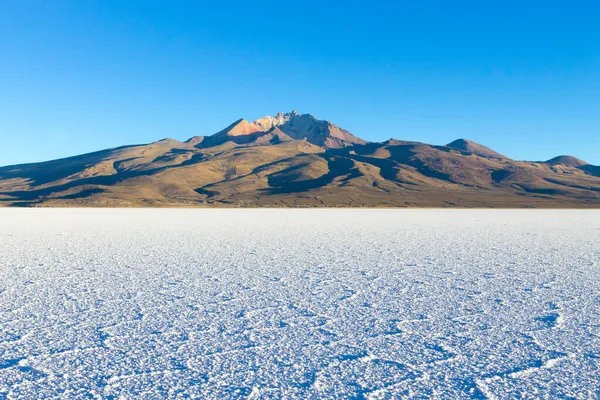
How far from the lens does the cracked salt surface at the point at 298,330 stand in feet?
17.5

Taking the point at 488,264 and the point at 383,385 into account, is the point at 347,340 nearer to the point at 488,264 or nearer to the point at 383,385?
the point at 383,385

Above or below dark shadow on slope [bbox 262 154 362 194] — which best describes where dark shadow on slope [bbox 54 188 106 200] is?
below

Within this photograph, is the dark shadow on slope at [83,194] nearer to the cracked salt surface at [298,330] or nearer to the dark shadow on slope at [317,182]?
the dark shadow on slope at [317,182]

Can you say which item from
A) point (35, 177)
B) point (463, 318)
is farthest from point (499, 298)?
point (35, 177)

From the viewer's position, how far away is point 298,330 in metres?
7.38

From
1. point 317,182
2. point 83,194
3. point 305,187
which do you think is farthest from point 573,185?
point 83,194

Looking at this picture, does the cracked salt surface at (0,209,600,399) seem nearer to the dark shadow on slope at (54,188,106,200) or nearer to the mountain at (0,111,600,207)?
the mountain at (0,111,600,207)

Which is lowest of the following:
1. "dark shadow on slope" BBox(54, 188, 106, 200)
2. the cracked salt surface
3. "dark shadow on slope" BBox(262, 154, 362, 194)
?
the cracked salt surface

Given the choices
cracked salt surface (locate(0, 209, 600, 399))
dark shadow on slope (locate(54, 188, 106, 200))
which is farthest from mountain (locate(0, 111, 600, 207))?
cracked salt surface (locate(0, 209, 600, 399))

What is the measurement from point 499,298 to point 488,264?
17.3 ft

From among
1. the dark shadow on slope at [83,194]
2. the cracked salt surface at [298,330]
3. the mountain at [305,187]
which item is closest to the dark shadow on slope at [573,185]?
the mountain at [305,187]

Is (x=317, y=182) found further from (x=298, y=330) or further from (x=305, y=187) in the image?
(x=298, y=330)

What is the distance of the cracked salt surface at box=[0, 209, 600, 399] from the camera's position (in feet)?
17.5

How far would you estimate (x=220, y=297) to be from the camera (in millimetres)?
9758
